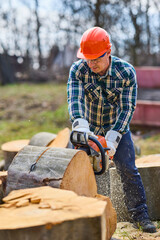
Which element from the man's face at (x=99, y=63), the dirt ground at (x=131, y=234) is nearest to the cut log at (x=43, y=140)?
the dirt ground at (x=131, y=234)

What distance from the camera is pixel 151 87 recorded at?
11.8 metres

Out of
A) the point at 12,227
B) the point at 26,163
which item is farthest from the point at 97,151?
the point at 12,227

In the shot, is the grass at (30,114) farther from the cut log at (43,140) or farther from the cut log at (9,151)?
the cut log at (43,140)

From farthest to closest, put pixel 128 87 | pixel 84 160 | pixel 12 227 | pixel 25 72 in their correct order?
pixel 25 72, pixel 128 87, pixel 84 160, pixel 12 227

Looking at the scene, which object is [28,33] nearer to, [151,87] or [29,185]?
[151,87]

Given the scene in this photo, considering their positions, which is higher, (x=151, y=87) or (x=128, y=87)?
(x=128, y=87)

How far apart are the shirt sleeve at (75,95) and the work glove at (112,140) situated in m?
0.31

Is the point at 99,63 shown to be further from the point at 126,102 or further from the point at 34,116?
the point at 34,116

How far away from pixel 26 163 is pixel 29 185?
17 cm

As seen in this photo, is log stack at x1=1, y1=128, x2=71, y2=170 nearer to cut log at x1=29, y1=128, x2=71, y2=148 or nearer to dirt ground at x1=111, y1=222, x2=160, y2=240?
cut log at x1=29, y1=128, x2=71, y2=148

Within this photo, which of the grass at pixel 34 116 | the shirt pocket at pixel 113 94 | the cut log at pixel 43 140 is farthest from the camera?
the grass at pixel 34 116

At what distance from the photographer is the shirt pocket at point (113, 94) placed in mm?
2934

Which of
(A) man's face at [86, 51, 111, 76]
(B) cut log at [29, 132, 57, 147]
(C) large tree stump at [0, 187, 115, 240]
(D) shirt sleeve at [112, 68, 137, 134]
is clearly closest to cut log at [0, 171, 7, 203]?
(C) large tree stump at [0, 187, 115, 240]

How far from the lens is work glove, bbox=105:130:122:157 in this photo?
8.67 ft
